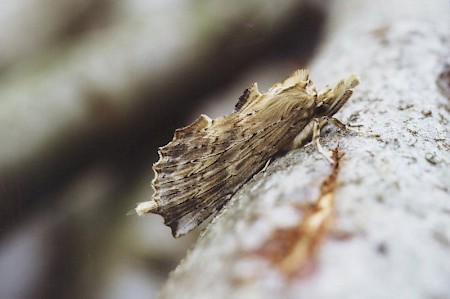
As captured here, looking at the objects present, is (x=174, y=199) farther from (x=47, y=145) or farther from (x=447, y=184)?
(x=47, y=145)

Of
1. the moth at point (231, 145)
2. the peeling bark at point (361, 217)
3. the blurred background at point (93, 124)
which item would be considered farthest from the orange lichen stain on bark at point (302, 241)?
the blurred background at point (93, 124)

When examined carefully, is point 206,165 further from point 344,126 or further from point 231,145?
point 344,126

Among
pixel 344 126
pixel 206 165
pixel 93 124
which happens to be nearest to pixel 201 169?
pixel 206 165

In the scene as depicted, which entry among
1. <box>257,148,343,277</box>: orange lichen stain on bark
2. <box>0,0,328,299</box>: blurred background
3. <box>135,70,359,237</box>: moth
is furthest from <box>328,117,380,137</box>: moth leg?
<box>0,0,328,299</box>: blurred background

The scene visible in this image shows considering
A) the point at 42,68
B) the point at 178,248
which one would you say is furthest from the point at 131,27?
A: the point at 178,248

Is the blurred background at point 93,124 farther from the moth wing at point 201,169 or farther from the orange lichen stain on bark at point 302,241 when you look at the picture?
the orange lichen stain on bark at point 302,241
